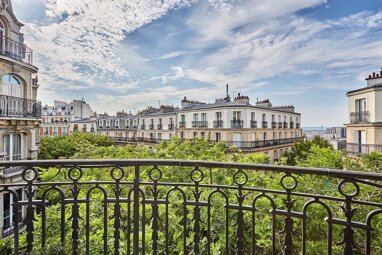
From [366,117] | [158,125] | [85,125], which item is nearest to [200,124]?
[158,125]

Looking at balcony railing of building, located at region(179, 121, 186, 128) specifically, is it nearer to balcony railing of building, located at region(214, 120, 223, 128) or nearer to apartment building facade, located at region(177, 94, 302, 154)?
apartment building facade, located at region(177, 94, 302, 154)

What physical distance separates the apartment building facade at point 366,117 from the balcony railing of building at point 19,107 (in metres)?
21.8

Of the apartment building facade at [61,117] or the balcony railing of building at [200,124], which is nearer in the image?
the balcony railing of building at [200,124]

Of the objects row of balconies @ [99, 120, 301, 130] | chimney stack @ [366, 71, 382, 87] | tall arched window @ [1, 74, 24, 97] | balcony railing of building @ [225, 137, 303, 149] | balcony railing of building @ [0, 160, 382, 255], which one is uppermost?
chimney stack @ [366, 71, 382, 87]

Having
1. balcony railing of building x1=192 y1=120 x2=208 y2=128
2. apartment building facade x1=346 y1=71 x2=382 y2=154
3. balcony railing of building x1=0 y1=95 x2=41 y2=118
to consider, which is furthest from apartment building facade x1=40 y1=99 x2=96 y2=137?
apartment building facade x1=346 y1=71 x2=382 y2=154

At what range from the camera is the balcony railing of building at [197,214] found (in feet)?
6.02

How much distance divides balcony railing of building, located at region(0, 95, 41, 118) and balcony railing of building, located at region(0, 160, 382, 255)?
9.38m

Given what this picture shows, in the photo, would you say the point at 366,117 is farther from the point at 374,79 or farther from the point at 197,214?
the point at 197,214

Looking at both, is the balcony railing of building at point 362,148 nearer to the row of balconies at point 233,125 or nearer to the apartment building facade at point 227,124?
the apartment building facade at point 227,124

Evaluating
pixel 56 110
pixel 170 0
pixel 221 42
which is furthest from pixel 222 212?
pixel 56 110

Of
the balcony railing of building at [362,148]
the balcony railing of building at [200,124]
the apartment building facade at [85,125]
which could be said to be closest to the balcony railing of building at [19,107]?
the balcony railing of building at [200,124]

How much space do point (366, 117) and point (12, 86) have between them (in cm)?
2341

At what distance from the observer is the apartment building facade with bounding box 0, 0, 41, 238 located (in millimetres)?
10852

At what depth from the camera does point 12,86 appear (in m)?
11.7
